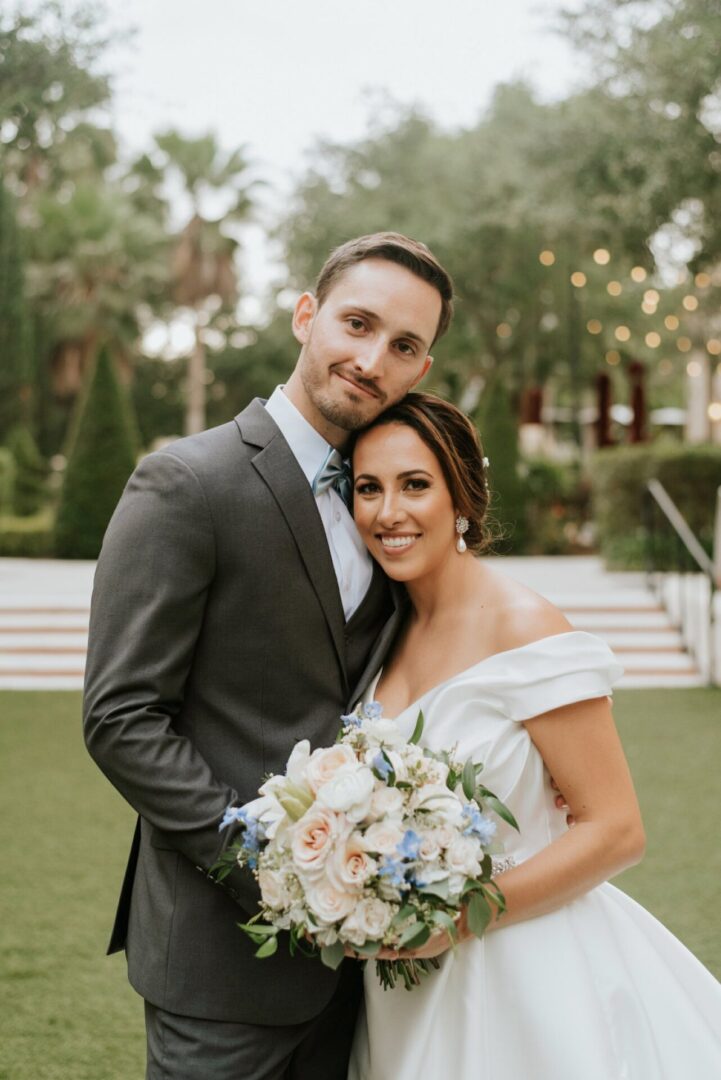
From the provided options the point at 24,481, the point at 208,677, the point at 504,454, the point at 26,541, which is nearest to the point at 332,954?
the point at 208,677

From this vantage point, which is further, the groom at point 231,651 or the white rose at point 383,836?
the groom at point 231,651

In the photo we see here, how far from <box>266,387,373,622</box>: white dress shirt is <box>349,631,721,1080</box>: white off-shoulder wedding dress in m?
0.30

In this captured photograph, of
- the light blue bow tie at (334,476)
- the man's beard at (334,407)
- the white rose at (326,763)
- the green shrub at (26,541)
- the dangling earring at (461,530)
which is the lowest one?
the green shrub at (26,541)

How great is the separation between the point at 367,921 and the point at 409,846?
0.47 feet

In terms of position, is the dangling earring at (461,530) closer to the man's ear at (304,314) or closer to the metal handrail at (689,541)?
the man's ear at (304,314)

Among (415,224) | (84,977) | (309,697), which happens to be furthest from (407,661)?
(415,224)

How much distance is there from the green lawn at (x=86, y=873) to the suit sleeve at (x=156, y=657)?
222 cm

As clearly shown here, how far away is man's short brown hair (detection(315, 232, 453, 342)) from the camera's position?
97.3 inches

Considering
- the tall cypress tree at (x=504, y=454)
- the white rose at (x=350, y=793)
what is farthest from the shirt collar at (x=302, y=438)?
the tall cypress tree at (x=504, y=454)

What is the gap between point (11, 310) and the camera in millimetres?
25125

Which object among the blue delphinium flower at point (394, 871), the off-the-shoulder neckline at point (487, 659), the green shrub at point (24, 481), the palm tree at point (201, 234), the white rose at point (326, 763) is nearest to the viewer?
the blue delphinium flower at point (394, 871)

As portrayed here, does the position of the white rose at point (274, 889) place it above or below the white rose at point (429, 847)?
below

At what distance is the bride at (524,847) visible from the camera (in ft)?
7.76

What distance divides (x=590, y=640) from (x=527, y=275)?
90.9 feet
